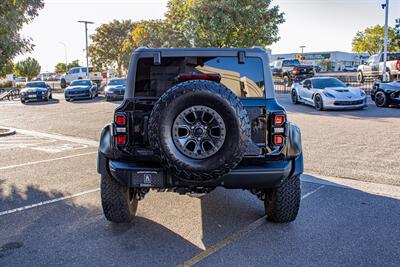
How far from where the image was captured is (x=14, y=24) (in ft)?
37.2

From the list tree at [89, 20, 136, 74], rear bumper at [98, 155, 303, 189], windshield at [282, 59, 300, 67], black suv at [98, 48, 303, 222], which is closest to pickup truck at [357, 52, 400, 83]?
windshield at [282, 59, 300, 67]

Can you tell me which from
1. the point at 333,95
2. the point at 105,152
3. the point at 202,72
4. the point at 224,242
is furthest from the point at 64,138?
the point at 333,95

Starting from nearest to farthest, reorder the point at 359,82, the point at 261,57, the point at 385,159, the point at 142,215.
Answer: the point at 261,57 < the point at 142,215 < the point at 385,159 < the point at 359,82

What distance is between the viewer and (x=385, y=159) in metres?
7.13

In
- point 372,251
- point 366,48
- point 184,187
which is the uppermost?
point 366,48

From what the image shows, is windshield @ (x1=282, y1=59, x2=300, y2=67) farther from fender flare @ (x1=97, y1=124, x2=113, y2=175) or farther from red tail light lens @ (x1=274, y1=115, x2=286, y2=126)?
fender flare @ (x1=97, y1=124, x2=113, y2=175)

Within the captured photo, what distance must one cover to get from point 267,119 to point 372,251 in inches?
61.4

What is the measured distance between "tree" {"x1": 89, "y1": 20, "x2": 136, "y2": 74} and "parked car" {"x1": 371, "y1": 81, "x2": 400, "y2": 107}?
50995 millimetres

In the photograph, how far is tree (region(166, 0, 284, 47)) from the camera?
2455 cm

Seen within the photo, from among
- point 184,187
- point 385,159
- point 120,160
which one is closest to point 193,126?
point 184,187

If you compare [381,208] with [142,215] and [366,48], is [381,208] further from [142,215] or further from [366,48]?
[366,48]

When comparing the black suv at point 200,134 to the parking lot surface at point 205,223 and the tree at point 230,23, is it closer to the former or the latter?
the parking lot surface at point 205,223

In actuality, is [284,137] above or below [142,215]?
above

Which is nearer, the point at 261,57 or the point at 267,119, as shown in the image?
the point at 267,119
